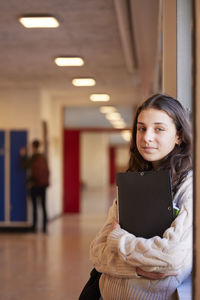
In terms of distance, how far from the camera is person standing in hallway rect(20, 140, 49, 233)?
8.45 metres

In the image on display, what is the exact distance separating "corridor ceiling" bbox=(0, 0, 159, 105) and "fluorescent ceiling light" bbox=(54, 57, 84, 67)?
101 mm

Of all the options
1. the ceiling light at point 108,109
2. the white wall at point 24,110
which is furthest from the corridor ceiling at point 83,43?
the ceiling light at point 108,109

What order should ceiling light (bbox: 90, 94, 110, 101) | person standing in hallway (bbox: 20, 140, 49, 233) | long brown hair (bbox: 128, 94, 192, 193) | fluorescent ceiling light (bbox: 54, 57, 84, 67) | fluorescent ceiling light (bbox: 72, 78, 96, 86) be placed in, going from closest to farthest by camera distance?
long brown hair (bbox: 128, 94, 192, 193) → fluorescent ceiling light (bbox: 54, 57, 84, 67) → fluorescent ceiling light (bbox: 72, 78, 96, 86) → person standing in hallway (bbox: 20, 140, 49, 233) → ceiling light (bbox: 90, 94, 110, 101)

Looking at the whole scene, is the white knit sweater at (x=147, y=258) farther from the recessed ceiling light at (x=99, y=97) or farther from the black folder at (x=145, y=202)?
the recessed ceiling light at (x=99, y=97)

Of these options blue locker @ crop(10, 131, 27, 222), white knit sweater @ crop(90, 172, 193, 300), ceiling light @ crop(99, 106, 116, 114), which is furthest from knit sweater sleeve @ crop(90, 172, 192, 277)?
ceiling light @ crop(99, 106, 116, 114)

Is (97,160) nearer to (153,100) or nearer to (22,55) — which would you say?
(22,55)

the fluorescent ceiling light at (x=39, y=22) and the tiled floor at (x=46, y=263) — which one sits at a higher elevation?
the fluorescent ceiling light at (x=39, y=22)

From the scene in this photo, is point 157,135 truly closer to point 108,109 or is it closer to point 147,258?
point 147,258

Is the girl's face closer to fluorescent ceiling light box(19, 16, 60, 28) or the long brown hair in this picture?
the long brown hair

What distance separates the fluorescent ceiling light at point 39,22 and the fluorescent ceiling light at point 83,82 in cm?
332

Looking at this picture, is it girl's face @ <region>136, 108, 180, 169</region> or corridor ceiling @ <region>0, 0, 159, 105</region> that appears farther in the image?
corridor ceiling @ <region>0, 0, 159, 105</region>

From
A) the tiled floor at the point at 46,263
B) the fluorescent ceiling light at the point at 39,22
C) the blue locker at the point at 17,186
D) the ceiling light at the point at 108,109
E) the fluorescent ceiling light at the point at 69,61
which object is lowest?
the tiled floor at the point at 46,263

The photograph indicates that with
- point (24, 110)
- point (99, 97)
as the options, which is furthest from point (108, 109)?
point (24, 110)

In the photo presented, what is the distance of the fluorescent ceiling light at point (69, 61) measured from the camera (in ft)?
21.5
